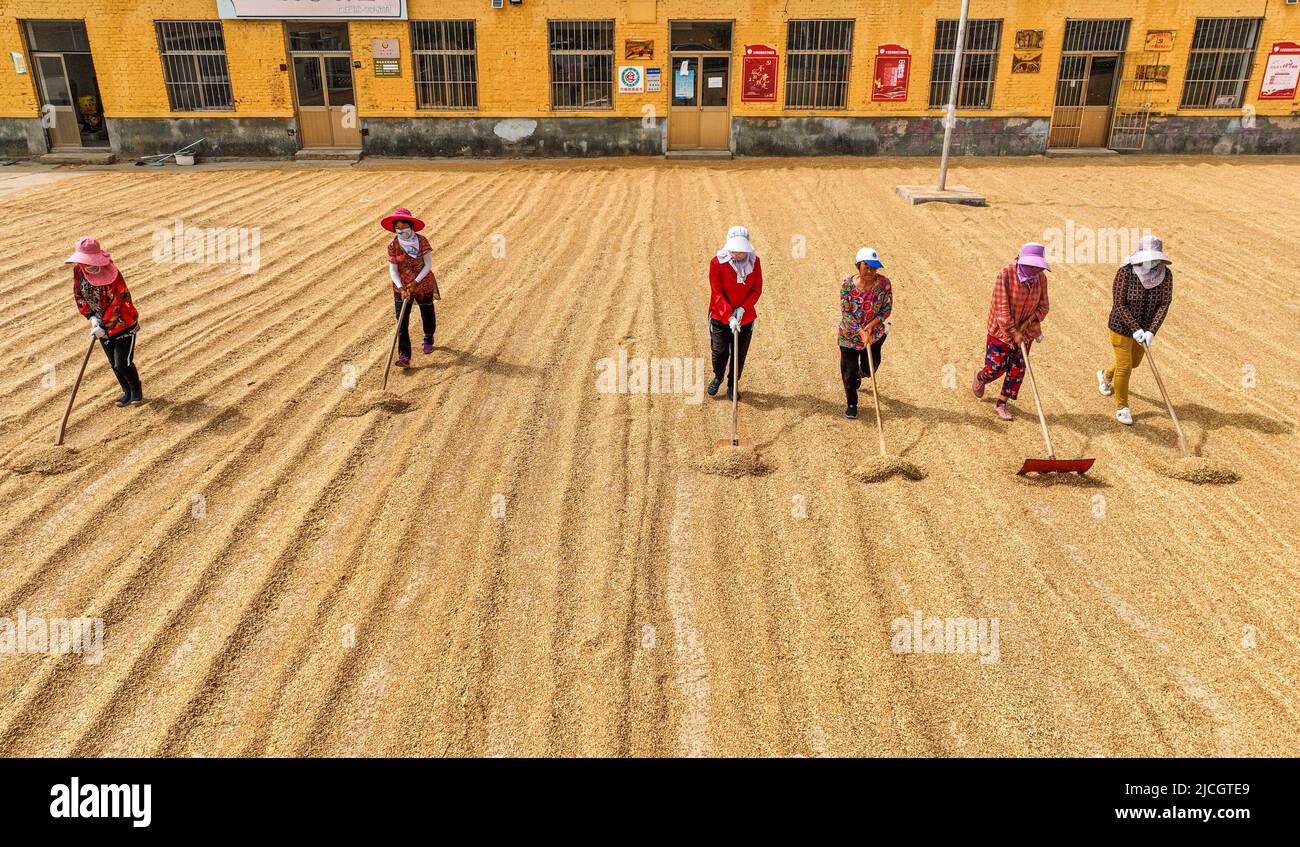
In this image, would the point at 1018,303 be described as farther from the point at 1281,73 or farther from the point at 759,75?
the point at 1281,73

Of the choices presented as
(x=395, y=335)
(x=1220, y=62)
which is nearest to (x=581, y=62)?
(x=395, y=335)

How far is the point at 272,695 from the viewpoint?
4.51 metres

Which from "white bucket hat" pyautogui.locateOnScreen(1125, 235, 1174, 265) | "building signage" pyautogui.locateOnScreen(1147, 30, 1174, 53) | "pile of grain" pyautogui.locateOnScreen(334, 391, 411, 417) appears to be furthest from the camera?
"building signage" pyautogui.locateOnScreen(1147, 30, 1174, 53)

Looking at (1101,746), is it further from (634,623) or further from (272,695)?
(272,695)

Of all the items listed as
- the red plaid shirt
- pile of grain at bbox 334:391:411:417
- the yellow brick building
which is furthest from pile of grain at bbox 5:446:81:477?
the yellow brick building

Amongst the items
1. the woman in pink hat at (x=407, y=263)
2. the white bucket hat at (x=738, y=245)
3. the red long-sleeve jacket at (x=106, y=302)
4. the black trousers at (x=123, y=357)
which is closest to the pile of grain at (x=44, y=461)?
the black trousers at (x=123, y=357)

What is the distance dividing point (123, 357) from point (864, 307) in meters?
6.29

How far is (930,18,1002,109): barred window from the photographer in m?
17.7

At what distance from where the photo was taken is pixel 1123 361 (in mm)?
7340

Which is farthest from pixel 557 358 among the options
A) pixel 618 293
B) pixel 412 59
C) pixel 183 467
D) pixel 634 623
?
pixel 412 59

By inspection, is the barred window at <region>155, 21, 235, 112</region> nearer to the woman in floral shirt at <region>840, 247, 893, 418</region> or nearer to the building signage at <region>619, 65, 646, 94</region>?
the building signage at <region>619, 65, 646, 94</region>

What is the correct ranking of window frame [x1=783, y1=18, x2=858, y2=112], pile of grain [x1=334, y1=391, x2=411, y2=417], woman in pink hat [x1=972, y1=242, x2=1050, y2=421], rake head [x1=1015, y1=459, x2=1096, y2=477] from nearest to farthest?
rake head [x1=1015, y1=459, x2=1096, y2=477], woman in pink hat [x1=972, y1=242, x2=1050, y2=421], pile of grain [x1=334, y1=391, x2=411, y2=417], window frame [x1=783, y1=18, x2=858, y2=112]

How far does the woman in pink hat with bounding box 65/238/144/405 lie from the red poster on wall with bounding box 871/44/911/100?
1509 centimetres

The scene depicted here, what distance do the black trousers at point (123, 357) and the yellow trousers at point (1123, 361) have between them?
843cm
